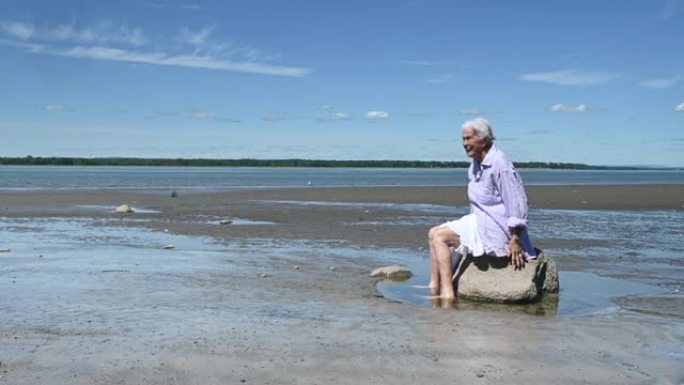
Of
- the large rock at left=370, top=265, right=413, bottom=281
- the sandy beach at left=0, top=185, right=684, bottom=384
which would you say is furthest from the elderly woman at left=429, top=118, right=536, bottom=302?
the large rock at left=370, top=265, right=413, bottom=281

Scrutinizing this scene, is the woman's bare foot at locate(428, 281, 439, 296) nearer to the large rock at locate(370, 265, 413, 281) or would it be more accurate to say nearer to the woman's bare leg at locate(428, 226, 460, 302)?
the woman's bare leg at locate(428, 226, 460, 302)

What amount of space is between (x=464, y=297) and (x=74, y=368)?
15.4 feet

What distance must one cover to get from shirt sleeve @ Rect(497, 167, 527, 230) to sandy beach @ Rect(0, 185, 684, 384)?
954 mm

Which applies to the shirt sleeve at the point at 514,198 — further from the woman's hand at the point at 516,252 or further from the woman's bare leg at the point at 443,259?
the woman's bare leg at the point at 443,259

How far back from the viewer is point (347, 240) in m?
15.5

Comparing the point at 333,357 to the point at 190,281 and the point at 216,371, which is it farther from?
the point at 190,281

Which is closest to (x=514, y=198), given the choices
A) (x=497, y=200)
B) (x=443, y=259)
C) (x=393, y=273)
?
(x=497, y=200)

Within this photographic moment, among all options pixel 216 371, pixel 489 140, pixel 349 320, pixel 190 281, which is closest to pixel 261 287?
pixel 190 281

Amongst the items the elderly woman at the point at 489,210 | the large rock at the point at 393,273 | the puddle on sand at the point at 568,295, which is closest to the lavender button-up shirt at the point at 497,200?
the elderly woman at the point at 489,210

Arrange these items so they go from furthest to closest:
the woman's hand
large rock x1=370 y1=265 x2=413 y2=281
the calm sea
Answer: the calm sea → large rock x1=370 y1=265 x2=413 y2=281 → the woman's hand

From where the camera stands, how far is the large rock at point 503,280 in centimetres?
846

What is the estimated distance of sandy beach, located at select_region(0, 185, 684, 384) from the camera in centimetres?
546

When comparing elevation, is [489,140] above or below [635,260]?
above

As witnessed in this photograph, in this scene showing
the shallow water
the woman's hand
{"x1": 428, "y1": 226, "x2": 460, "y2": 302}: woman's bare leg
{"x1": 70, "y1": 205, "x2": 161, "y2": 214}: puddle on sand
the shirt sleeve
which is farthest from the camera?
{"x1": 70, "y1": 205, "x2": 161, "y2": 214}: puddle on sand
